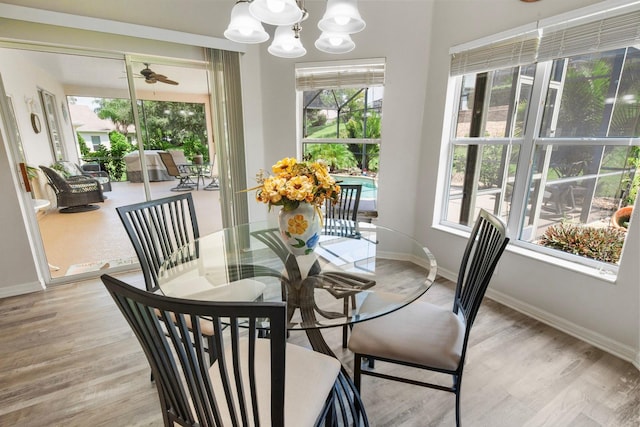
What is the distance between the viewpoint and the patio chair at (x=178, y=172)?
3189 mm

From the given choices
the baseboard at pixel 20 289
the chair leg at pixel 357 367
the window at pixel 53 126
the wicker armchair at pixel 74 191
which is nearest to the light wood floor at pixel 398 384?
the chair leg at pixel 357 367

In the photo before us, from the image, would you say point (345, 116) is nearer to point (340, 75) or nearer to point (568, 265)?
point (340, 75)

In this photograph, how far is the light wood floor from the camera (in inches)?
57.5

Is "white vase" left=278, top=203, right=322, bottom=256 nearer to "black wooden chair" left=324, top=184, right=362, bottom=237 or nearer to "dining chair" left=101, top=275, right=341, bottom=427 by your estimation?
"dining chair" left=101, top=275, right=341, bottom=427

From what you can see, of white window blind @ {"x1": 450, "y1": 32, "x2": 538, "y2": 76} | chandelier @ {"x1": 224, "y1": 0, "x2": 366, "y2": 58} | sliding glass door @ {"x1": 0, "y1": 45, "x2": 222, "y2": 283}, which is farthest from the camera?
sliding glass door @ {"x1": 0, "y1": 45, "x2": 222, "y2": 283}

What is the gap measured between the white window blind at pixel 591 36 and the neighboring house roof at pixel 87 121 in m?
3.77

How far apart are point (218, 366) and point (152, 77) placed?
3.16 metres

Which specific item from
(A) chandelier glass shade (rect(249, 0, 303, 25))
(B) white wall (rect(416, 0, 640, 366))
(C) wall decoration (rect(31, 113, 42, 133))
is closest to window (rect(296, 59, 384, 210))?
(B) white wall (rect(416, 0, 640, 366))

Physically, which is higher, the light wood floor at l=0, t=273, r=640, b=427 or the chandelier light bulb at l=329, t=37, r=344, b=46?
the chandelier light bulb at l=329, t=37, r=344, b=46

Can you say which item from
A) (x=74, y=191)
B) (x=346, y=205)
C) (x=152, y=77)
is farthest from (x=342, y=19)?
(x=74, y=191)

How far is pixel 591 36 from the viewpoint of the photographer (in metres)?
1.82

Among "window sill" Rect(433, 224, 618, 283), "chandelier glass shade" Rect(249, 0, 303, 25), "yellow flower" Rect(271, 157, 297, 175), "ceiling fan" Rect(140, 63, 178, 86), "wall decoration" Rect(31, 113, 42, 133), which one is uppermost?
"ceiling fan" Rect(140, 63, 178, 86)

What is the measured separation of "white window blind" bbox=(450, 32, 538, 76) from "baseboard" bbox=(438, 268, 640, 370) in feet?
6.12

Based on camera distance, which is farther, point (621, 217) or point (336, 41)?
point (621, 217)
